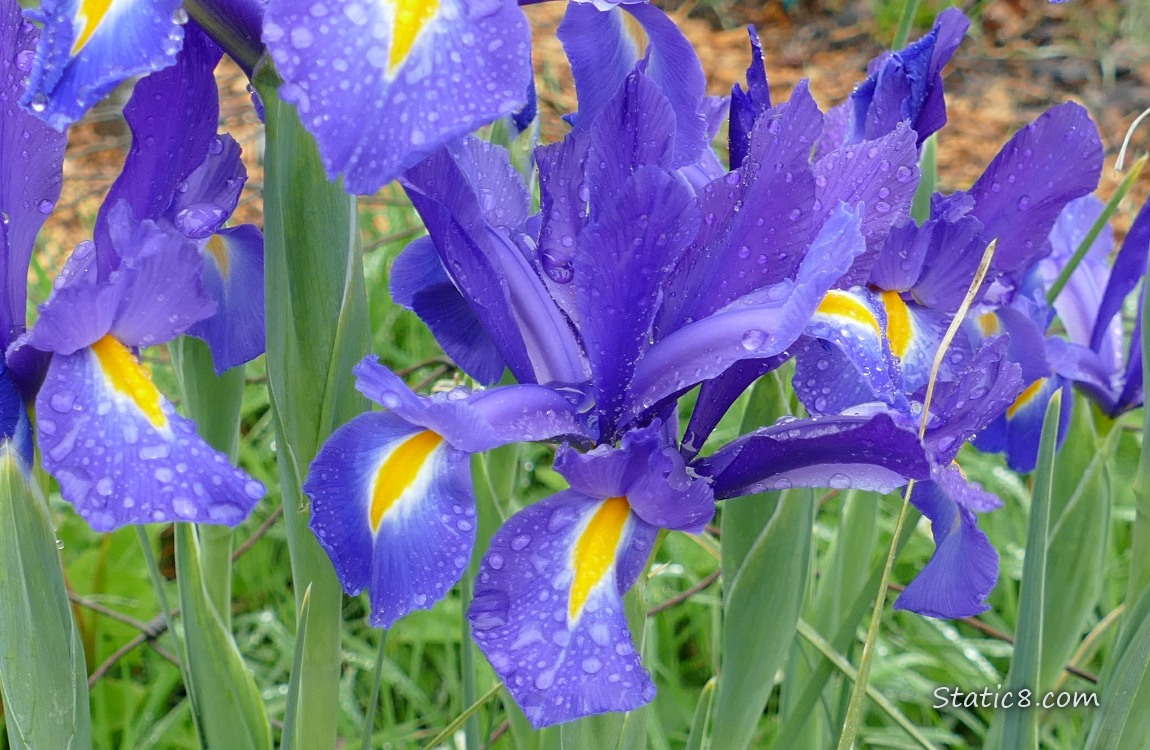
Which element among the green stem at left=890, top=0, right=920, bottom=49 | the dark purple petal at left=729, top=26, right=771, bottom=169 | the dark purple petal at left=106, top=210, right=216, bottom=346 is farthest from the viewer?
the green stem at left=890, top=0, right=920, bottom=49

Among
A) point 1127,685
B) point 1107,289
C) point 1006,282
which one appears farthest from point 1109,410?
point 1127,685

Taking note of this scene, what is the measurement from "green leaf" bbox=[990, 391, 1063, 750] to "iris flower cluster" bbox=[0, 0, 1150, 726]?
12 cm

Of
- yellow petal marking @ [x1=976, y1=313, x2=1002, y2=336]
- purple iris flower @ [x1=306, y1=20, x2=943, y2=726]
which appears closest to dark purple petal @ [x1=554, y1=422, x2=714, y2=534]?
purple iris flower @ [x1=306, y1=20, x2=943, y2=726]

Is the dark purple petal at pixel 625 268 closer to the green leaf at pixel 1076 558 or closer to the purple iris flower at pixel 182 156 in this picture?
the purple iris flower at pixel 182 156

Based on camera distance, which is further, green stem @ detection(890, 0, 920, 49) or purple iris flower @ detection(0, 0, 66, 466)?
green stem @ detection(890, 0, 920, 49)

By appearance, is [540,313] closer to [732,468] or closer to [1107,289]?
[732,468]

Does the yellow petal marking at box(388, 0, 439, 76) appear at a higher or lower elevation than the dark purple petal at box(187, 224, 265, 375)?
higher

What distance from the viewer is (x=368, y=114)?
1.51 ft

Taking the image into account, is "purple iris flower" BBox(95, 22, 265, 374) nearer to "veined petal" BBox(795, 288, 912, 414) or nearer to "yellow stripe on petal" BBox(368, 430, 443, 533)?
"yellow stripe on petal" BBox(368, 430, 443, 533)

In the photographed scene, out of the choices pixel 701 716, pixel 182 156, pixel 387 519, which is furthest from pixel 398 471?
pixel 701 716

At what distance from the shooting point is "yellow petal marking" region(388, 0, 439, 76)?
1.54ft

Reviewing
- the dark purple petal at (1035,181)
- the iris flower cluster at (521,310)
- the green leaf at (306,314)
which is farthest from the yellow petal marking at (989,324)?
the green leaf at (306,314)

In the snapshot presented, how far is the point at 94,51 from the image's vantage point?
0.51 meters

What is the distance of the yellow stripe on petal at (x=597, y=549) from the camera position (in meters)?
0.55
